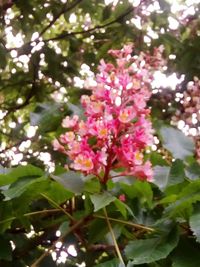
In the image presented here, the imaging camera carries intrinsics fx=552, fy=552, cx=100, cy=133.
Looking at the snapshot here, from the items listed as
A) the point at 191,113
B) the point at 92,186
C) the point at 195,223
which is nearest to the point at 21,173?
the point at 92,186

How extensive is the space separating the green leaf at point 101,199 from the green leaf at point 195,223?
0.15m

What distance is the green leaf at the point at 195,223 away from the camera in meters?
0.99

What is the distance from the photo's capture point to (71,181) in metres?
1.10

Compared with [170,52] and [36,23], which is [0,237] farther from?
[170,52]

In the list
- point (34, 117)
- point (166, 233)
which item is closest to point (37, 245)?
point (34, 117)

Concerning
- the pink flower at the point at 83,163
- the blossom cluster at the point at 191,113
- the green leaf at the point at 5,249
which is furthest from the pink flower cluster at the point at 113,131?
the blossom cluster at the point at 191,113

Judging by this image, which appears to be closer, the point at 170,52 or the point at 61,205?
the point at 61,205

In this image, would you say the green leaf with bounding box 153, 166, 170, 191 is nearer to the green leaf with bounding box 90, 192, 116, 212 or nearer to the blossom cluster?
the green leaf with bounding box 90, 192, 116, 212

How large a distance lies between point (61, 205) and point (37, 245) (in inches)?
18.8

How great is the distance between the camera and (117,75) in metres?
1.26

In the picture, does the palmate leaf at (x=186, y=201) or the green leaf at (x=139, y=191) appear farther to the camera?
the green leaf at (x=139, y=191)

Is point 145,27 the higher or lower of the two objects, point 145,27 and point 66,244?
the higher

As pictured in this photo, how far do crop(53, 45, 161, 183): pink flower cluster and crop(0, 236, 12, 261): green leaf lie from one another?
0.24m

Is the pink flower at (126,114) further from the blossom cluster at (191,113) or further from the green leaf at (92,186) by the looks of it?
the blossom cluster at (191,113)
